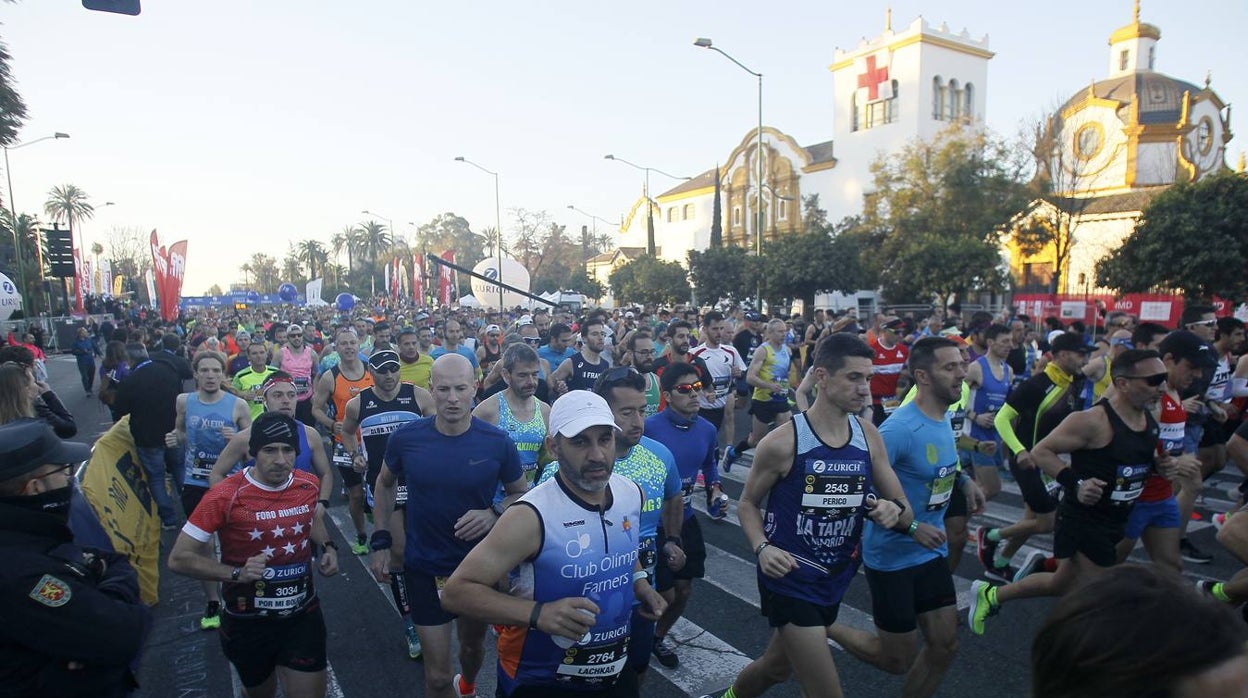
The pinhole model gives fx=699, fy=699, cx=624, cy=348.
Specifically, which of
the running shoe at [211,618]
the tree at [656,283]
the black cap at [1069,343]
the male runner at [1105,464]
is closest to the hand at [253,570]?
the running shoe at [211,618]

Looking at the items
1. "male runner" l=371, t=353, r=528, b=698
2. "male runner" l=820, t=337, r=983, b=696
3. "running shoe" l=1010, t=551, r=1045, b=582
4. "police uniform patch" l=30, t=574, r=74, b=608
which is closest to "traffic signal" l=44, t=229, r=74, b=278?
"male runner" l=371, t=353, r=528, b=698

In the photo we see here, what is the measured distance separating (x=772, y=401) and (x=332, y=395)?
18.2ft

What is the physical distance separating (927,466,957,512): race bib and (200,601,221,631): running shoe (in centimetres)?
521

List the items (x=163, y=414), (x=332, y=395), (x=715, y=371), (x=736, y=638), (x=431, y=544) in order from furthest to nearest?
(x=715, y=371) < (x=332, y=395) < (x=163, y=414) < (x=736, y=638) < (x=431, y=544)

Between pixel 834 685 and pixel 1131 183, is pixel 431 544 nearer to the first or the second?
pixel 834 685

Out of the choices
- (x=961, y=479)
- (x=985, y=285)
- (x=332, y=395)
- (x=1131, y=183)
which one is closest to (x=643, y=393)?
(x=961, y=479)

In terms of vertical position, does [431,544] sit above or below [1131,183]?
below

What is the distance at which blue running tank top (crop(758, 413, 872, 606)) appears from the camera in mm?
3557

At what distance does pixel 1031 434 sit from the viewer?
257 inches

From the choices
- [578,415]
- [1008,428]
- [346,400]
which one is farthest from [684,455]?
[346,400]

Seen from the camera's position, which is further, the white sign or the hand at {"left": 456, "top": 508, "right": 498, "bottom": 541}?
the white sign

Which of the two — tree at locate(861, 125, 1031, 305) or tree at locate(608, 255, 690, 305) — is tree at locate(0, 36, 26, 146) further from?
tree at locate(608, 255, 690, 305)

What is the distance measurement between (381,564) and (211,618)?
2.55 meters

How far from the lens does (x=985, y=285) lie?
35031 mm
